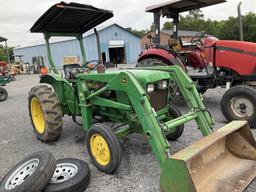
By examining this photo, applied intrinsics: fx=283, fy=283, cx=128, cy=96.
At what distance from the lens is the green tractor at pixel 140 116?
256 centimetres

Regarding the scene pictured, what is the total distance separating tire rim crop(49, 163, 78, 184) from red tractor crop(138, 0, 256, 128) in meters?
2.82

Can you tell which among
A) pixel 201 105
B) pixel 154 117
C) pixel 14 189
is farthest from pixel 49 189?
pixel 201 105

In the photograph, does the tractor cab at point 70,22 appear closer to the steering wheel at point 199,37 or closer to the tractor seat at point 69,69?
the tractor seat at point 69,69

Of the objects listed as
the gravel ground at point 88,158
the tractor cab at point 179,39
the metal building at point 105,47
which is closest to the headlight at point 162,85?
the gravel ground at point 88,158

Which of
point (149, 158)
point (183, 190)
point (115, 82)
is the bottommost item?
point (149, 158)

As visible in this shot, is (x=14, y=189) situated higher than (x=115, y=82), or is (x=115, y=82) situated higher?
(x=115, y=82)

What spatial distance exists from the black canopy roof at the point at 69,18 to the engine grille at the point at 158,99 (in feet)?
6.05

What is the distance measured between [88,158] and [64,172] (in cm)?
69

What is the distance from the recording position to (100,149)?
128 inches

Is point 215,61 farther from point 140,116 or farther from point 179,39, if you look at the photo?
point 140,116

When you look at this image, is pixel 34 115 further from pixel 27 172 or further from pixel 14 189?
A: pixel 14 189

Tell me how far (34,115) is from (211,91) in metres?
5.27

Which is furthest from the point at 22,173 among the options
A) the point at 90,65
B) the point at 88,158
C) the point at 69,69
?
the point at 90,65

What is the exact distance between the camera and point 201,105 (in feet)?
11.0
